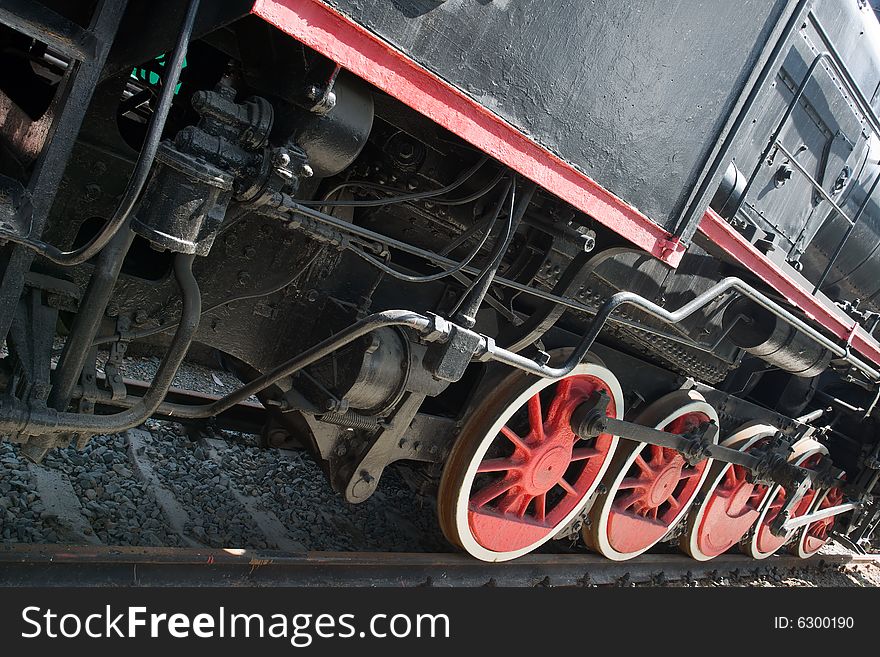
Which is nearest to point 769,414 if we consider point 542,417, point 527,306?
point 542,417

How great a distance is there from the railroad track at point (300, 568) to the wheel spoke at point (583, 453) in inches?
22.7

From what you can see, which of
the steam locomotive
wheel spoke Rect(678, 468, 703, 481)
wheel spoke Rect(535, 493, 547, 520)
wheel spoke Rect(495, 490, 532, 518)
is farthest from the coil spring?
wheel spoke Rect(678, 468, 703, 481)

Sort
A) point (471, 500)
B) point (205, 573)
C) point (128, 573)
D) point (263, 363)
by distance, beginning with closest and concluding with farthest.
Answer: point (128, 573)
point (205, 573)
point (263, 363)
point (471, 500)

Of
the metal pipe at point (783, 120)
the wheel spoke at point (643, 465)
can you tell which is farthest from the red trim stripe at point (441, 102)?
the wheel spoke at point (643, 465)

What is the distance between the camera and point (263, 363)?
8.83 feet

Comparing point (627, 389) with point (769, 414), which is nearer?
point (627, 389)

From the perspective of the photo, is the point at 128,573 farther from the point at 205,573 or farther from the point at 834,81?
the point at 834,81

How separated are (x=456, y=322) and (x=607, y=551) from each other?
7.54 ft

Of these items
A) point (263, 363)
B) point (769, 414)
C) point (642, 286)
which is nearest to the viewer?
point (263, 363)

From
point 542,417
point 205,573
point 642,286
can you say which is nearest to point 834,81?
point 642,286

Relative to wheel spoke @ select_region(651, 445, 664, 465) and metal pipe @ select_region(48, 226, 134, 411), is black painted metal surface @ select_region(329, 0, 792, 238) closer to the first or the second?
metal pipe @ select_region(48, 226, 134, 411)

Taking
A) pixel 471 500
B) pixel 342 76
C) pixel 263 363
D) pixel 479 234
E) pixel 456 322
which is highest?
pixel 342 76

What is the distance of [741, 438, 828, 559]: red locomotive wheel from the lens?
16.6ft

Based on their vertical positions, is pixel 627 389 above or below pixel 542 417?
above
